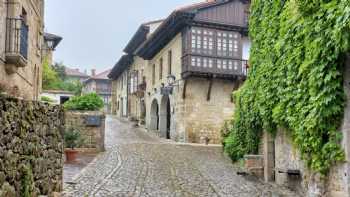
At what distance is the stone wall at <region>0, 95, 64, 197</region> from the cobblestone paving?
105cm

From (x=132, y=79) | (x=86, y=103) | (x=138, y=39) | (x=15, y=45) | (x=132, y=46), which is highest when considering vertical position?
(x=138, y=39)

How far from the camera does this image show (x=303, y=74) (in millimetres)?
7551

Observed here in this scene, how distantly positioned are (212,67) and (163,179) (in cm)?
1185

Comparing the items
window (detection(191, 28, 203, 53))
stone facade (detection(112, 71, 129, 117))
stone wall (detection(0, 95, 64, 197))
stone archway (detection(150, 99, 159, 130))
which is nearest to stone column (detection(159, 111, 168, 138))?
stone archway (detection(150, 99, 159, 130))

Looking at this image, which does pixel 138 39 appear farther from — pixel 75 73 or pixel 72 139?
pixel 75 73

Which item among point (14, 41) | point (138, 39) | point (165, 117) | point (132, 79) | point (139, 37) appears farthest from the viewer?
point (132, 79)

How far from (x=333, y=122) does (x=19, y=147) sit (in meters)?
4.80

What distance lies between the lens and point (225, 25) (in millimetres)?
21312

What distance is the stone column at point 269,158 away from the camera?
10.2m

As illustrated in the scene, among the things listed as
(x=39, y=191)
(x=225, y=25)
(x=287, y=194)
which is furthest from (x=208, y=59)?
(x=39, y=191)

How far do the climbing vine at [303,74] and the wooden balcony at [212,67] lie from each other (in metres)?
9.16

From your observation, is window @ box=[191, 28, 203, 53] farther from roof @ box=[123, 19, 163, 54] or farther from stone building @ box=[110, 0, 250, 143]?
roof @ box=[123, 19, 163, 54]

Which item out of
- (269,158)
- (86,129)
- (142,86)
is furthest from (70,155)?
(142,86)

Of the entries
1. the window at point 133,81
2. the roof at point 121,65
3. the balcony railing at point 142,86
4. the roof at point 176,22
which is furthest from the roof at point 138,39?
the roof at point 176,22
